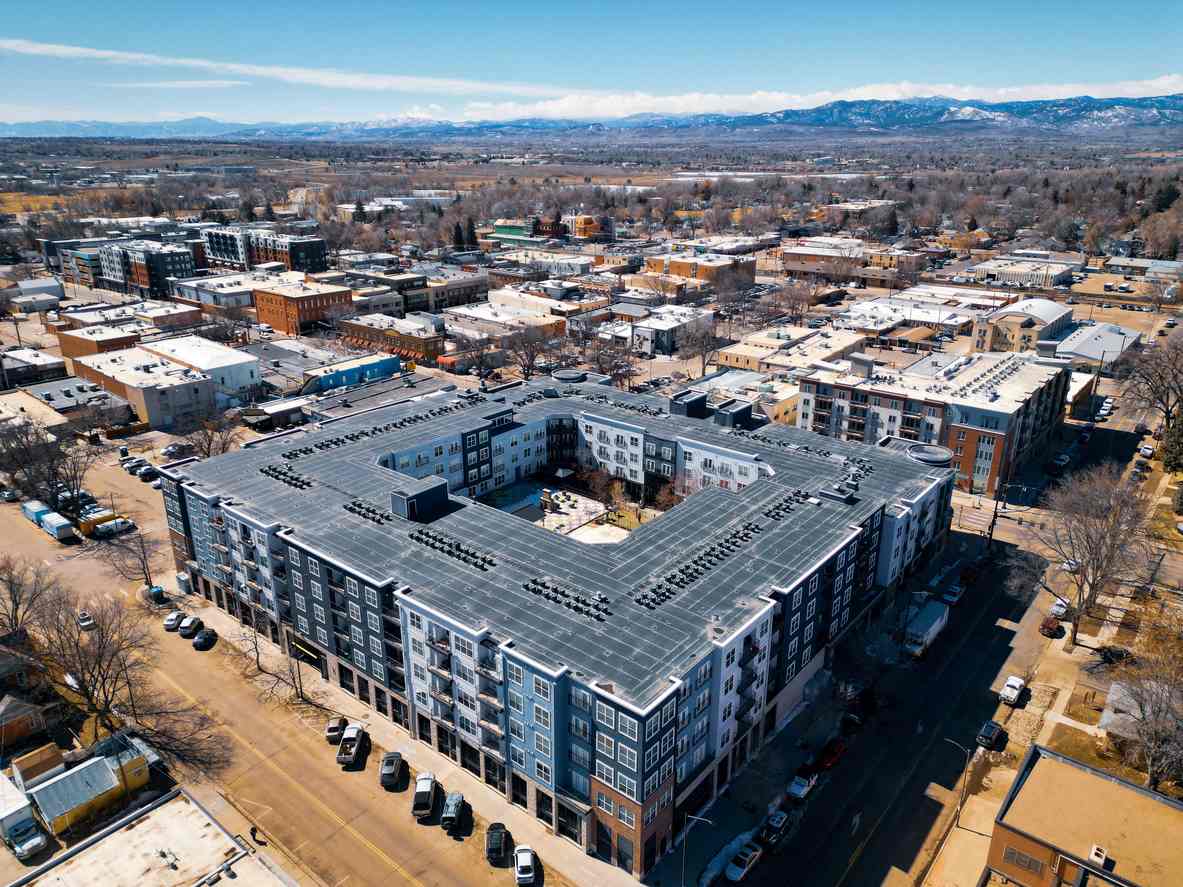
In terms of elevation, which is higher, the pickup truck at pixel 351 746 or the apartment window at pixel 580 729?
the apartment window at pixel 580 729

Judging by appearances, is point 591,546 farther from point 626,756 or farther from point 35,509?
point 35,509

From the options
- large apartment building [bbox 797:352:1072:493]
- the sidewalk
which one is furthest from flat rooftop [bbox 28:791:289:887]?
large apartment building [bbox 797:352:1072:493]

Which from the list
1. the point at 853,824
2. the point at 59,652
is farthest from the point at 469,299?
the point at 853,824

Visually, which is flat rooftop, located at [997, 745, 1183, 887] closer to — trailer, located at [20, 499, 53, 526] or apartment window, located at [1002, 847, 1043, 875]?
apartment window, located at [1002, 847, 1043, 875]

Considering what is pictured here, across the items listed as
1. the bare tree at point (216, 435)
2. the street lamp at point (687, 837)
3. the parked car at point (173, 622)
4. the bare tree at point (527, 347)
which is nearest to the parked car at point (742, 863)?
the street lamp at point (687, 837)

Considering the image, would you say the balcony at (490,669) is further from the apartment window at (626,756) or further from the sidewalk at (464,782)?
the sidewalk at (464,782)

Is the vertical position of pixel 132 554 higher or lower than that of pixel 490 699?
lower

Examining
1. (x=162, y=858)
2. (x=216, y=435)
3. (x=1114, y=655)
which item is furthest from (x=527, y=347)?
(x=162, y=858)
